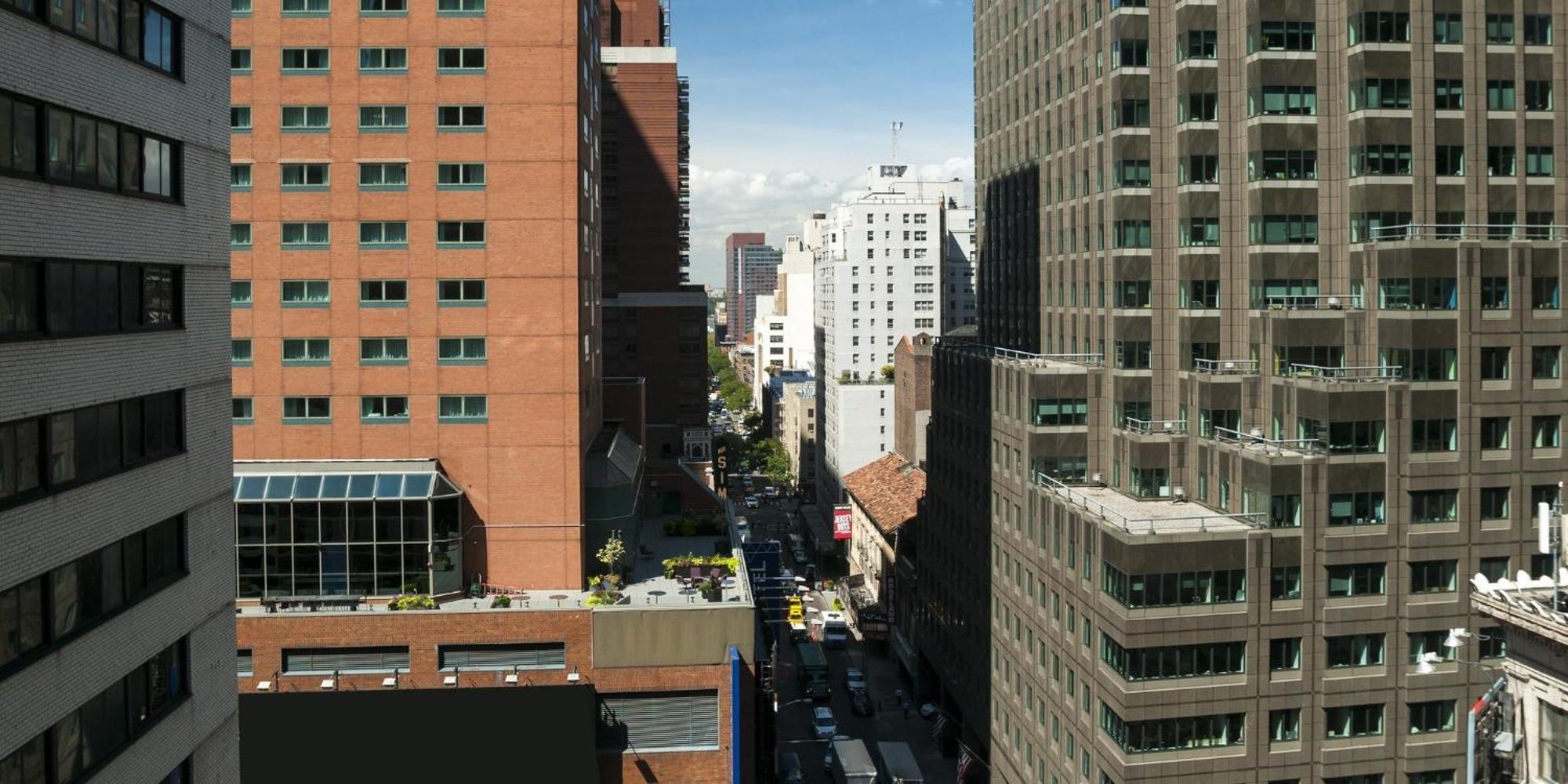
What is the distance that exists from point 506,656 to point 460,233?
62.3 feet

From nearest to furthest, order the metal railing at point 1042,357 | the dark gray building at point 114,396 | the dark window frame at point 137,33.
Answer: the dark gray building at point 114,396 < the dark window frame at point 137,33 < the metal railing at point 1042,357

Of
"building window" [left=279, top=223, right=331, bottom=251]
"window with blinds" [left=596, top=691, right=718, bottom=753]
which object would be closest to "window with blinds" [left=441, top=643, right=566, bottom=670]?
"window with blinds" [left=596, top=691, right=718, bottom=753]

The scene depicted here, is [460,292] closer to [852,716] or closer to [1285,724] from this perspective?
[1285,724]

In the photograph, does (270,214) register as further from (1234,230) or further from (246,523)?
(1234,230)

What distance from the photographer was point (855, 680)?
107688mm

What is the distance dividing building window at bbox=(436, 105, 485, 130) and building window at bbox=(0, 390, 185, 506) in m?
29.3

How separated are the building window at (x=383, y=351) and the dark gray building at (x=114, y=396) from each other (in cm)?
2412

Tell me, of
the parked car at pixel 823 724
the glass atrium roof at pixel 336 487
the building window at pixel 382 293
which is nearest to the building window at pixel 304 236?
the building window at pixel 382 293

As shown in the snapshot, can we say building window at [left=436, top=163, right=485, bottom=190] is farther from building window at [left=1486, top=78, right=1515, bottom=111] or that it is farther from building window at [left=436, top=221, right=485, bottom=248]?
building window at [left=1486, top=78, right=1515, bottom=111]

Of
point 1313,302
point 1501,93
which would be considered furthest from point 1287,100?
point 1313,302

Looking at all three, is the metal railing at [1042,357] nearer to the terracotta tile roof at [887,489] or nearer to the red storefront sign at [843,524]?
the terracotta tile roof at [887,489]

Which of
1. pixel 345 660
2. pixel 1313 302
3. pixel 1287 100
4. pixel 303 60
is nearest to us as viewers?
Result: pixel 345 660

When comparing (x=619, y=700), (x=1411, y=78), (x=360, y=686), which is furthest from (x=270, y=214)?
(x=1411, y=78)

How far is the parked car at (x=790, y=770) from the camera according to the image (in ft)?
270
